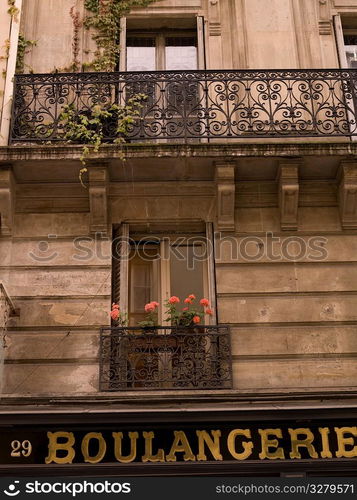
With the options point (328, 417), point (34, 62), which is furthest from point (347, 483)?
point (34, 62)

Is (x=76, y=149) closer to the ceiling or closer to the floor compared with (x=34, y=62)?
closer to the floor

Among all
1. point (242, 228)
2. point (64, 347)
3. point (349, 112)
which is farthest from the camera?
point (349, 112)

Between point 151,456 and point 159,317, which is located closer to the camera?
point 151,456

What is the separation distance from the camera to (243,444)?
24.5 ft

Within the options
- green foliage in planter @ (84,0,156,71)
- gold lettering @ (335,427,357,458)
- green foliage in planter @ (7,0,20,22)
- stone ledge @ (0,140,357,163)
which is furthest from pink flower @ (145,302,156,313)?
green foliage in planter @ (7,0,20,22)

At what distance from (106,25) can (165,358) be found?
17.7 ft

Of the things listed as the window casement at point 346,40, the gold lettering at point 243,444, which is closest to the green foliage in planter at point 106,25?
the window casement at point 346,40

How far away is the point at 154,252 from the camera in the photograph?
9164mm

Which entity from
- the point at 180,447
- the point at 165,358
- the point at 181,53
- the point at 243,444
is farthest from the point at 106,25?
the point at 243,444

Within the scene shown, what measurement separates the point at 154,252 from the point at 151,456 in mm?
2821

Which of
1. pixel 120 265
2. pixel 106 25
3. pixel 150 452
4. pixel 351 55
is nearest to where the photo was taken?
pixel 150 452

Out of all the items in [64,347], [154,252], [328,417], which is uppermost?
[154,252]

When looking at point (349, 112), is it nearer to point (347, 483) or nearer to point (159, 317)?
point (159, 317)

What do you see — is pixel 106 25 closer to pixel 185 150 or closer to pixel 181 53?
pixel 181 53
